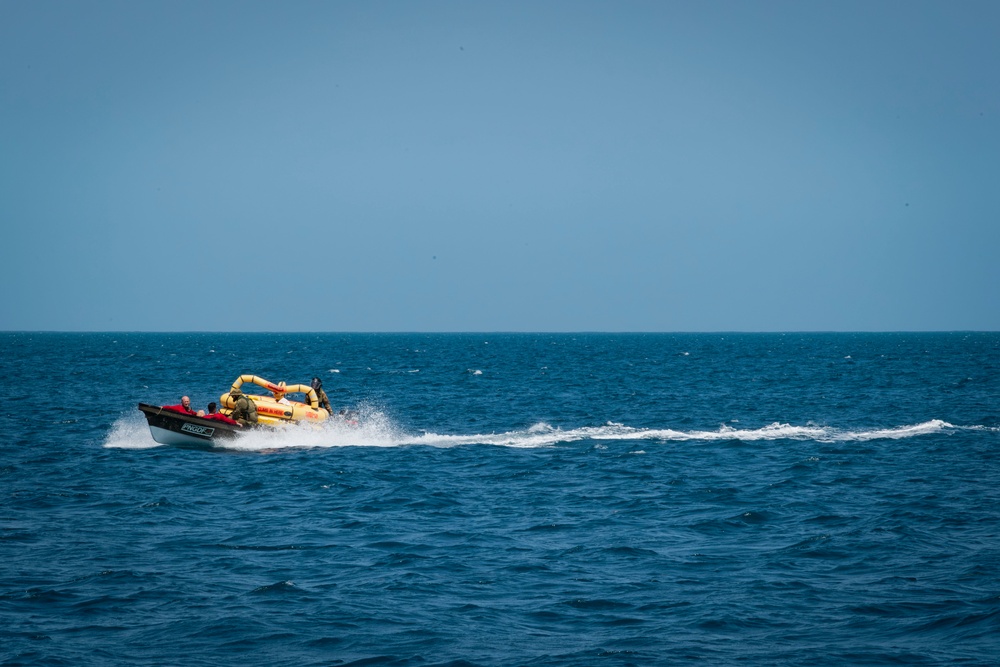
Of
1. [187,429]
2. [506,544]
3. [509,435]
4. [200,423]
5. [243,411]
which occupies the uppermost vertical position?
[243,411]

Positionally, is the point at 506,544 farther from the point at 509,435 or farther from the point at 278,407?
the point at 509,435

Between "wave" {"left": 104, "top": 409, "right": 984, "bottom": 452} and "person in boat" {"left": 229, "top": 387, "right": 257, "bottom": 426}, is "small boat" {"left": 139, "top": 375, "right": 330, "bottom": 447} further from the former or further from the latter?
"wave" {"left": 104, "top": 409, "right": 984, "bottom": 452}

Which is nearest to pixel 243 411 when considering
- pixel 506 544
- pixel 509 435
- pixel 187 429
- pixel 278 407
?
pixel 278 407

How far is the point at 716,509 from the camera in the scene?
23344mm

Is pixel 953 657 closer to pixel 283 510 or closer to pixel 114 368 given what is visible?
pixel 283 510

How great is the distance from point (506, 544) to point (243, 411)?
16.8m

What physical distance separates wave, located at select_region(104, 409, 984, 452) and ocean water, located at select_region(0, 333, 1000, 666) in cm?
13

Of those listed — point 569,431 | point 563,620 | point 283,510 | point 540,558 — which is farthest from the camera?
point 569,431

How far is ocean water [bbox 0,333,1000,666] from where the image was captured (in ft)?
46.5

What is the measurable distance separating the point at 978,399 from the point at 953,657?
43350mm

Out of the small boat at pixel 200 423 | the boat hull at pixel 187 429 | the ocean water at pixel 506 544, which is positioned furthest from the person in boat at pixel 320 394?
the boat hull at pixel 187 429

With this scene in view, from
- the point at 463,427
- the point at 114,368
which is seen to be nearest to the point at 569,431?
the point at 463,427

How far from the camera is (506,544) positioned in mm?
19812

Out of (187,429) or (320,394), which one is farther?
(320,394)
